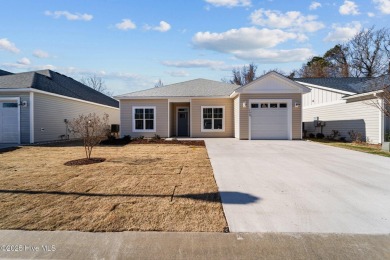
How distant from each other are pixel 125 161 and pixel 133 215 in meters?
4.89

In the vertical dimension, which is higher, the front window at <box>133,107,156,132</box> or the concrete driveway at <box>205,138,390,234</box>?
the front window at <box>133,107,156,132</box>

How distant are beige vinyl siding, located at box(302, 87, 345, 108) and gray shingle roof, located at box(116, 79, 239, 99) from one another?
673 centimetres

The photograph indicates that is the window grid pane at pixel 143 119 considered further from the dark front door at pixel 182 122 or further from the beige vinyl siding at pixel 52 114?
the beige vinyl siding at pixel 52 114

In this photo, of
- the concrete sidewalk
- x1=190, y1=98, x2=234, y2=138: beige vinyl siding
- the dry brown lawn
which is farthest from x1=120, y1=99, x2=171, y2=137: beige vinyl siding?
the concrete sidewalk

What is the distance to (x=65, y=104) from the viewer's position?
60.3 ft

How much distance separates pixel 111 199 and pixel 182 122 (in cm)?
1539

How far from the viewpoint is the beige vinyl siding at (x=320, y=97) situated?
18.2 m

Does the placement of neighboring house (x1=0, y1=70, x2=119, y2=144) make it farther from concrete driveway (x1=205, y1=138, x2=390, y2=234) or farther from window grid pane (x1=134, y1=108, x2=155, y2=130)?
concrete driveway (x1=205, y1=138, x2=390, y2=234)

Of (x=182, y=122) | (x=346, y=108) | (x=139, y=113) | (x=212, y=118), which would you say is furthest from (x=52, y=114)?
(x=346, y=108)

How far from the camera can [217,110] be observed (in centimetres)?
1812

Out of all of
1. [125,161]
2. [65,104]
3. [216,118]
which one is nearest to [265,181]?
[125,161]

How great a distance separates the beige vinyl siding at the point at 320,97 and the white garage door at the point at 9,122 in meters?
20.1

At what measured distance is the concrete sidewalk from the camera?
294 centimetres

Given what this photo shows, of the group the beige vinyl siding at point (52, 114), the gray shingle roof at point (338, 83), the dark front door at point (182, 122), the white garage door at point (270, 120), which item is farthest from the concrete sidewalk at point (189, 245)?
the dark front door at point (182, 122)
